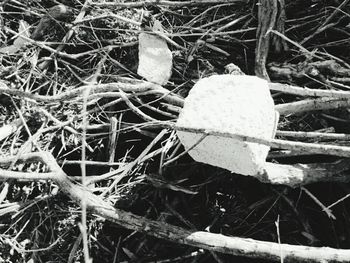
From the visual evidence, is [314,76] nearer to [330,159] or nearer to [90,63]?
[330,159]

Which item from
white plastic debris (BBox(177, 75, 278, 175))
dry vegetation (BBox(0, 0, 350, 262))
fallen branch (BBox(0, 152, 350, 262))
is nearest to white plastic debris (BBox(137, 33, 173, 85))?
dry vegetation (BBox(0, 0, 350, 262))

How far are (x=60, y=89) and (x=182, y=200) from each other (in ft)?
2.21

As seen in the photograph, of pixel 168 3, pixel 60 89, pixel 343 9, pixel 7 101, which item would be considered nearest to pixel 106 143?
pixel 60 89

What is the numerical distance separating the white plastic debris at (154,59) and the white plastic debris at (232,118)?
32cm

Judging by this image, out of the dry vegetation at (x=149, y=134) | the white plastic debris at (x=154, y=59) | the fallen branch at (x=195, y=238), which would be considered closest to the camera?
the fallen branch at (x=195, y=238)

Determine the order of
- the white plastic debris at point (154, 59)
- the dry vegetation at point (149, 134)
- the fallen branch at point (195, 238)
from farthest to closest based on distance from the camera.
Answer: the white plastic debris at point (154, 59) → the dry vegetation at point (149, 134) → the fallen branch at point (195, 238)

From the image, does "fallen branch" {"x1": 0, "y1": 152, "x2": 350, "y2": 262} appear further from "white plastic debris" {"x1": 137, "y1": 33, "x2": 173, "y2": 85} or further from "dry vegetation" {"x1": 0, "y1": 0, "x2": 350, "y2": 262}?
"white plastic debris" {"x1": 137, "y1": 33, "x2": 173, "y2": 85}

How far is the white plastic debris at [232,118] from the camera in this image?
1320 millimetres

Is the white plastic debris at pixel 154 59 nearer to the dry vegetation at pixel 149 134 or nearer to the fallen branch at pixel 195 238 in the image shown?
the dry vegetation at pixel 149 134

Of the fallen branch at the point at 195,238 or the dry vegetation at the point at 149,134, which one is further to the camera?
the dry vegetation at the point at 149,134

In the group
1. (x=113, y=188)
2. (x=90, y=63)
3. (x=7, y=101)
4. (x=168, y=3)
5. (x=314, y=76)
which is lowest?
(x=113, y=188)

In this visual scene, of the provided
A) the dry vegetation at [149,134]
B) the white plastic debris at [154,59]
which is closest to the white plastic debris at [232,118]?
the dry vegetation at [149,134]

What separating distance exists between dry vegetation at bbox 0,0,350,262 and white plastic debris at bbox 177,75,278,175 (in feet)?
0.48

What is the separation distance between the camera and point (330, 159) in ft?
4.91
